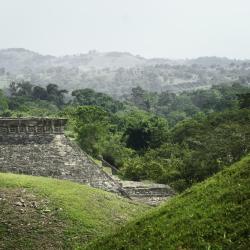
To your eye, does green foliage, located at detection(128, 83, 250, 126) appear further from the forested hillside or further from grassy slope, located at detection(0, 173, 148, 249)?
grassy slope, located at detection(0, 173, 148, 249)

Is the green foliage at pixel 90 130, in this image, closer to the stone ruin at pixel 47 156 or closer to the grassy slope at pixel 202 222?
the stone ruin at pixel 47 156

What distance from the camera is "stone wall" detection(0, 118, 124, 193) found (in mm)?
23453

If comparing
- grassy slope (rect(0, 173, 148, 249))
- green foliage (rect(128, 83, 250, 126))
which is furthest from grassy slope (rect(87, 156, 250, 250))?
green foliage (rect(128, 83, 250, 126))

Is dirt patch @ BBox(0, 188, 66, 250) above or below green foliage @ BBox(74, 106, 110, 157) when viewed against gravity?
above

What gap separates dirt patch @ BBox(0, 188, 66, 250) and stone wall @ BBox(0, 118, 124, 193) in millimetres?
3548

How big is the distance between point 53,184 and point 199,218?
29.2 ft

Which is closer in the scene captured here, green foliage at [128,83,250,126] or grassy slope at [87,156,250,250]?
grassy slope at [87,156,250,250]

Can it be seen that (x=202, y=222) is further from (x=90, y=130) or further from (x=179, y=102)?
(x=179, y=102)

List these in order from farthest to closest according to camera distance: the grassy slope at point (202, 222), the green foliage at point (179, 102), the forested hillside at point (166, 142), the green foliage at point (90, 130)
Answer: the green foliage at point (179, 102) < the green foliage at point (90, 130) < the forested hillside at point (166, 142) < the grassy slope at point (202, 222)

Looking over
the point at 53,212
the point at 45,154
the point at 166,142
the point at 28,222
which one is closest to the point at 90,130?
the point at 166,142

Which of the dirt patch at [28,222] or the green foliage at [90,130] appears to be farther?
the green foliage at [90,130]

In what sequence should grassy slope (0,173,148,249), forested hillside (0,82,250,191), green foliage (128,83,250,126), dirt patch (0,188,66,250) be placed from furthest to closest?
green foliage (128,83,250,126)
forested hillside (0,82,250,191)
grassy slope (0,173,148,249)
dirt patch (0,188,66,250)

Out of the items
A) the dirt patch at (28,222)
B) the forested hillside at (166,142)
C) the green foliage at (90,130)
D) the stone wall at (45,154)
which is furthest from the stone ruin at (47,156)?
the green foliage at (90,130)

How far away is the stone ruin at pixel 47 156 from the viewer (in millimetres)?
23469
